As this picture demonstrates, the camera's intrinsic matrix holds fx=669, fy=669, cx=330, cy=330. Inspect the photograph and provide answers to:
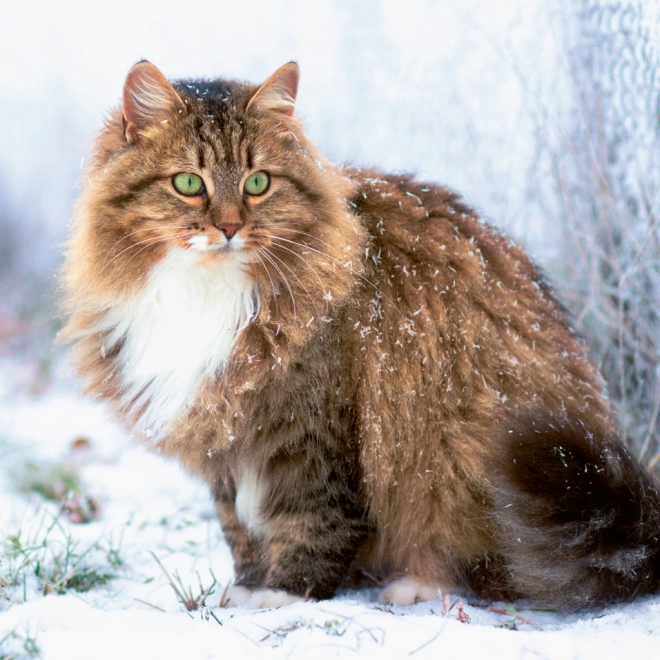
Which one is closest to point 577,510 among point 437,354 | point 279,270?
point 437,354

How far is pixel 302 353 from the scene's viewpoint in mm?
2045

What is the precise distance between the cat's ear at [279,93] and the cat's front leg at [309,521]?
3.45ft

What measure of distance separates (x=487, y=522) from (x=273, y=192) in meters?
1.23

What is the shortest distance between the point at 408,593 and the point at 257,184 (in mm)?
1407

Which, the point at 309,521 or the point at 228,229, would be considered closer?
the point at 228,229

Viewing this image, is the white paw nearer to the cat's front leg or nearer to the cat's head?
the cat's front leg

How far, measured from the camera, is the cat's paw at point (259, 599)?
6.64 feet

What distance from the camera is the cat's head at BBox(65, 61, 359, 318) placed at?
195cm

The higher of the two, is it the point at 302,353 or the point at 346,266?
the point at 346,266

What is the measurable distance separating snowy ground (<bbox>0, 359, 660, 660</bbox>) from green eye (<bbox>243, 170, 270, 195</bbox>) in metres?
Result: 0.95

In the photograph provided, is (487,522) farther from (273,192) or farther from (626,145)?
(626,145)

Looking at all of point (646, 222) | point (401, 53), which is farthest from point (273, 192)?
point (401, 53)

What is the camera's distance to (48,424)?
171 inches

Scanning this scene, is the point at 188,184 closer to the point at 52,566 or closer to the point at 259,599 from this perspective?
the point at 259,599
